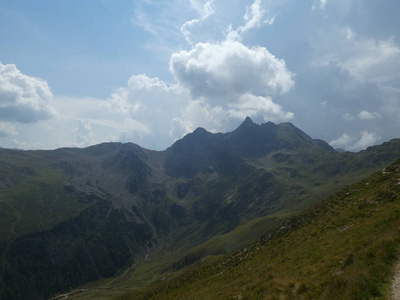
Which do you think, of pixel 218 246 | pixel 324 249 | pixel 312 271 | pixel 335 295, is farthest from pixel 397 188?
pixel 218 246

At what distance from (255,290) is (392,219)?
548 inches

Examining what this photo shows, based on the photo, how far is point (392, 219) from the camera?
2394cm

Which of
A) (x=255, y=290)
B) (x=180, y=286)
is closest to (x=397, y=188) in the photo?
(x=255, y=290)

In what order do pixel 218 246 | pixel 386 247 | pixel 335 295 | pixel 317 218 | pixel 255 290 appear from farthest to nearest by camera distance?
pixel 218 246, pixel 317 218, pixel 255 290, pixel 386 247, pixel 335 295

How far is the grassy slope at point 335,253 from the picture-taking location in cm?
1525

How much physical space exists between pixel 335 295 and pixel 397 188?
86.4ft

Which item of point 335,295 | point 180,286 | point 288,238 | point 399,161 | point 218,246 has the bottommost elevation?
point 218,246

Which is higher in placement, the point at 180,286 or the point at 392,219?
the point at 392,219

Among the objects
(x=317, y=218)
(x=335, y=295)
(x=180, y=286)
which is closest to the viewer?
(x=335, y=295)

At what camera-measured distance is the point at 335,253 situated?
77.2ft

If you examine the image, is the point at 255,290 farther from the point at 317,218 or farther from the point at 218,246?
the point at 218,246

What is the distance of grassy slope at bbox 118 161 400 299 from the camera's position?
15.2m

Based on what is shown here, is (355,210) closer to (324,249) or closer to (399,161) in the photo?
(324,249)

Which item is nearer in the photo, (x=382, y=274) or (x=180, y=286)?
(x=382, y=274)
